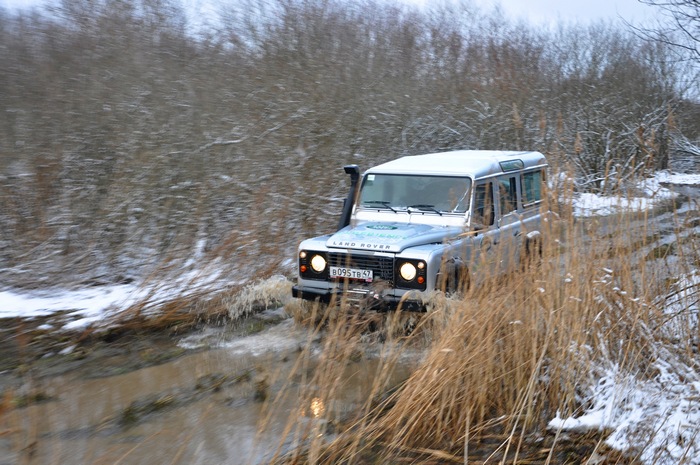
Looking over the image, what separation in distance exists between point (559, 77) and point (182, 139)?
42.7 feet

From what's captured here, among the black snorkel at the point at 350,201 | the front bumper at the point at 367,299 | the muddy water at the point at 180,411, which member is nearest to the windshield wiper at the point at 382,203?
the black snorkel at the point at 350,201

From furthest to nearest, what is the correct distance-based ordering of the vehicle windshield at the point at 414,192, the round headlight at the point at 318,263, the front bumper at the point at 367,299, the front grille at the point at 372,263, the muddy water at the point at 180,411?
the vehicle windshield at the point at 414,192
the round headlight at the point at 318,263
the front grille at the point at 372,263
the front bumper at the point at 367,299
the muddy water at the point at 180,411

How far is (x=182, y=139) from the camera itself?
40.9 feet

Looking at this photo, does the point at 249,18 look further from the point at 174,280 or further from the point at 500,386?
the point at 500,386

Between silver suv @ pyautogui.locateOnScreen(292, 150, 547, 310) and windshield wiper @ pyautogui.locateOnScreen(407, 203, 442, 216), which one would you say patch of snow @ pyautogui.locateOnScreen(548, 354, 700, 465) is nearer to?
silver suv @ pyautogui.locateOnScreen(292, 150, 547, 310)

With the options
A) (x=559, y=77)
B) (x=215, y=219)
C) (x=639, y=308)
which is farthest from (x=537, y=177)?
(x=559, y=77)

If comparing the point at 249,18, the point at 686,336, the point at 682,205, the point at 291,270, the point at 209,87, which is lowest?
the point at 291,270

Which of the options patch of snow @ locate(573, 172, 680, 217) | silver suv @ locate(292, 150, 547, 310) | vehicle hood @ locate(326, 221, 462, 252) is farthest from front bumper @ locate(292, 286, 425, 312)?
patch of snow @ locate(573, 172, 680, 217)

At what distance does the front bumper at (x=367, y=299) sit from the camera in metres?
5.93

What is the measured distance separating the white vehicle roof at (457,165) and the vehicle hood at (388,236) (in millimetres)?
659

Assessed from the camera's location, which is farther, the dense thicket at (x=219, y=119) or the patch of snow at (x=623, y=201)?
the dense thicket at (x=219, y=119)

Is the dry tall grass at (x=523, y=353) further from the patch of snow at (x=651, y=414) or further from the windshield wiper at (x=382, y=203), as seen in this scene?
the windshield wiper at (x=382, y=203)

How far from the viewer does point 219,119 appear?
13289 mm

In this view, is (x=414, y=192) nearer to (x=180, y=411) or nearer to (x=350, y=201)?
(x=350, y=201)
